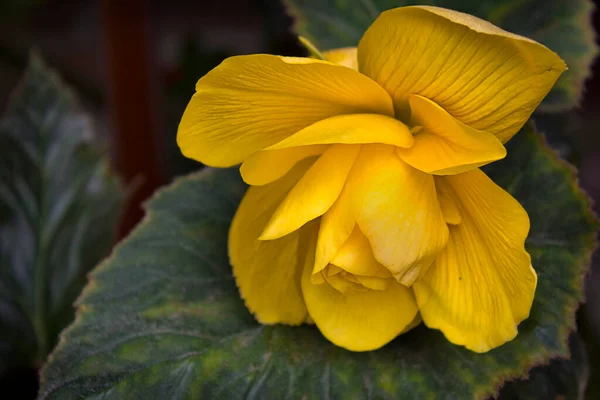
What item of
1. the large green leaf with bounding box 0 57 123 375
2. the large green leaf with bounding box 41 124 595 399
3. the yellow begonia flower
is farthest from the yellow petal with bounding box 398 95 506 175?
the large green leaf with bounding box 0 57 123 375

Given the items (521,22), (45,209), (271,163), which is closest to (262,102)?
(271,163)

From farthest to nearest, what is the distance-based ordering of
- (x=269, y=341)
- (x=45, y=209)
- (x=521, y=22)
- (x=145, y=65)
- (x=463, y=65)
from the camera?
(x=145, y=65), (x=45, y=209), (x=521, y=22), (x=269, y=341), (x=463, y=65)

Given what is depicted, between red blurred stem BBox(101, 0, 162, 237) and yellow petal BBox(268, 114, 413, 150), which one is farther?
red blurred stem BBox(101, 0, 162, 237)

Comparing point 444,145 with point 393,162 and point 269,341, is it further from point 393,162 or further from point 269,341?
point 269,341

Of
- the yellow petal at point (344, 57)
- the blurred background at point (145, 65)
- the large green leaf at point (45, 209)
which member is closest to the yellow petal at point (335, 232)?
the yellow petal at point (344, 57)

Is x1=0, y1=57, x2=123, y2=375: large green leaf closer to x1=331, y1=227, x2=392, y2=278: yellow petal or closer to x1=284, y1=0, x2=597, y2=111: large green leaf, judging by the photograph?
x1=284, y1=0, x2=597, y2=111: large green leaf

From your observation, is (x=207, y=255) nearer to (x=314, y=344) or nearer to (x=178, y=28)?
(x=314, y=344)

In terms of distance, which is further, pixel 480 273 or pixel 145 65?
pixel 145 65
